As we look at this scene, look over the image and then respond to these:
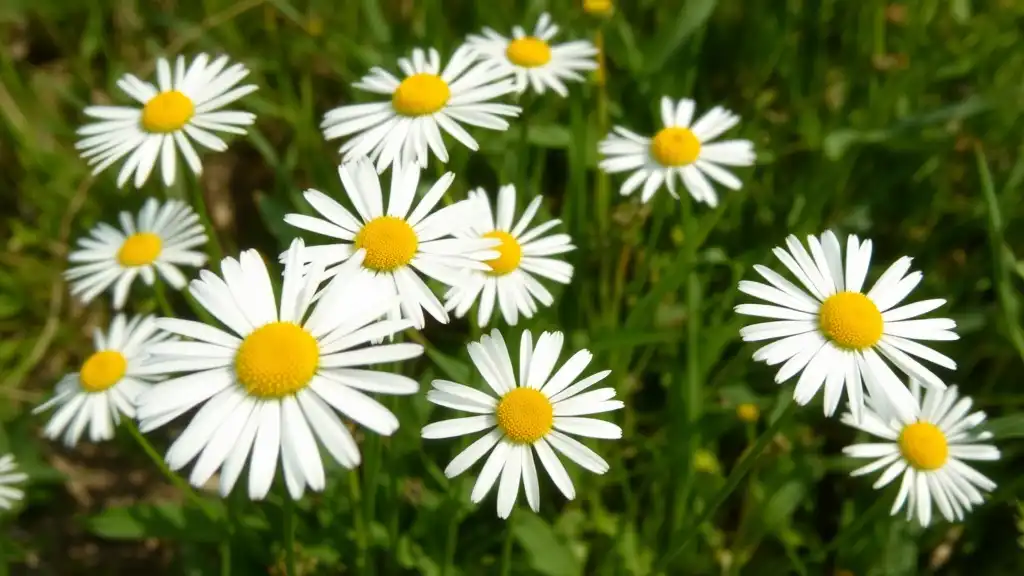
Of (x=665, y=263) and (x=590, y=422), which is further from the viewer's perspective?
(x=665, y=263)

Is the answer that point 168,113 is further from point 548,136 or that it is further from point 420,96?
point 548,136

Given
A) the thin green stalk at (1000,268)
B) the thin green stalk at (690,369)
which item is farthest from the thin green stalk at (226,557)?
the thin green stalk at (1000,268)

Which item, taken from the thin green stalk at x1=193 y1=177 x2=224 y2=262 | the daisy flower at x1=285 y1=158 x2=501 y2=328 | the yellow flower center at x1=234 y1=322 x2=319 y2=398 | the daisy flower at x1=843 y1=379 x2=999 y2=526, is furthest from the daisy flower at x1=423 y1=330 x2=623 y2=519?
the thin green stalk at x1=193 y1=177 x2=224 y2=262

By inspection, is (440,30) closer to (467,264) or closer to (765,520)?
(467,264)

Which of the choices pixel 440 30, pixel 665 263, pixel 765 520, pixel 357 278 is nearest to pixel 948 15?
pixel 665 263

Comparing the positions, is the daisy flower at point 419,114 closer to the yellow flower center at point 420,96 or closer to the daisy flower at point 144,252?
the yellow flower center at point 420,96

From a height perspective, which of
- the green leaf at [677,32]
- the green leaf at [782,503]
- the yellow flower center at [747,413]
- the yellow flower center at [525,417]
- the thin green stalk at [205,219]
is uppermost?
the green leaf at [677,32]

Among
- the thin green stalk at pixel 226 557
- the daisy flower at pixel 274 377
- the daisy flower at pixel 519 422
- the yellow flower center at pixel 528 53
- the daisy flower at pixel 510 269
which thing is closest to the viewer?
the daisy flower at pixel 274 377
